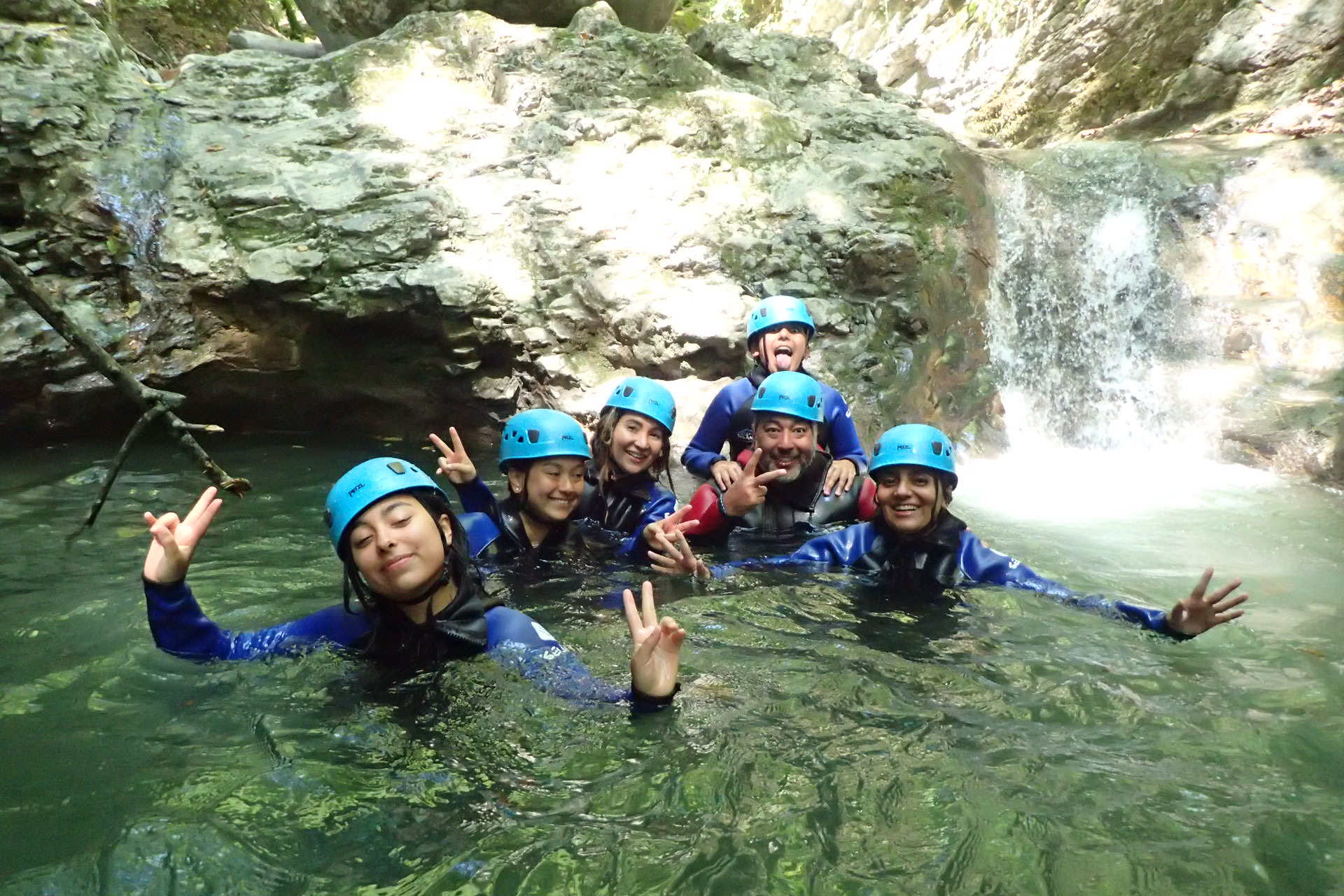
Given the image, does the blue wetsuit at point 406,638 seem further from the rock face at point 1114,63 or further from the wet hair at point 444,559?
the rock face at point 1114,63

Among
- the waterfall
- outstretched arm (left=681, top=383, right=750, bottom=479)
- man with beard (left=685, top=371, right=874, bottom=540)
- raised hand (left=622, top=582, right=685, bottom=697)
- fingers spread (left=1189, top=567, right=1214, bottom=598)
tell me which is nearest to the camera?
raised hand (left=622, top=582, right=685, bottom=697)

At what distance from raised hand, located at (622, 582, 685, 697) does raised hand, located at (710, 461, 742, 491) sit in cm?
243

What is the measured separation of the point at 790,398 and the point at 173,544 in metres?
3.13

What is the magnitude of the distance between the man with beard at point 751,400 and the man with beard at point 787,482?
42 cm

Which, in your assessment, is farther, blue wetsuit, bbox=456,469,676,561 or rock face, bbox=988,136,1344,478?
rock face, bbox=988,136,1344,478

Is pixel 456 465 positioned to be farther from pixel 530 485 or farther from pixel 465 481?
pixel 530 485

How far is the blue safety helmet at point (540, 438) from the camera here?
428cm

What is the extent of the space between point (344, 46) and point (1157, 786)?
10536mm

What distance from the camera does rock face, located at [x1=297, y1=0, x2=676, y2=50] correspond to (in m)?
9.89

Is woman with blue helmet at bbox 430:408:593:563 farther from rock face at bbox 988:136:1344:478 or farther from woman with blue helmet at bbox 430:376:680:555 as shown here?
rock face at bbox 988:136:1344:478

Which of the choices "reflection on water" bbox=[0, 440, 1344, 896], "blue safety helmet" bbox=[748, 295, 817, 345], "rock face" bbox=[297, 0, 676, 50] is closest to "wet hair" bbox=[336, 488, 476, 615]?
"reflection on water" bbox=[0, 440, 1344, 896]

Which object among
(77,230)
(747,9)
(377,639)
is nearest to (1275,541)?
(377,639)

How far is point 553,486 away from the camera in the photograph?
14.1 feet

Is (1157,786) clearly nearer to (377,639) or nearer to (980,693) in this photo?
(980,693)
